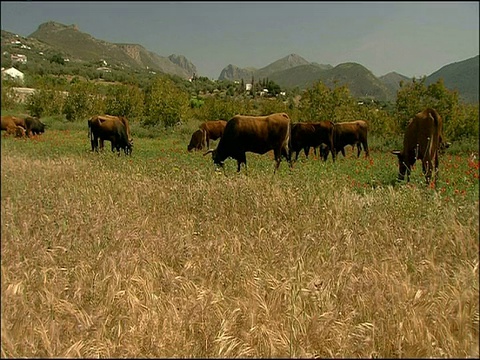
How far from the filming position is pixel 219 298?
8.73 feet

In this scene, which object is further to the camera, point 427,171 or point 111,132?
point 111,132

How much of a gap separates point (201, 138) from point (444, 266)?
19280 millimetres

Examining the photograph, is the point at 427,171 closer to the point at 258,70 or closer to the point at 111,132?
the point at 111,132

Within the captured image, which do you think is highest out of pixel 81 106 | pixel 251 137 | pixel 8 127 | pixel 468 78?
pixel 81 106

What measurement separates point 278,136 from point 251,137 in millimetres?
985

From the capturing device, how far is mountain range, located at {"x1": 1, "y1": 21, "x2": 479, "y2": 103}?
3.89 metres

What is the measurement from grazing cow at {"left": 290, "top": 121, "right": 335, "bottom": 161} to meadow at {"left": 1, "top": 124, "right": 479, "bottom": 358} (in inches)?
526

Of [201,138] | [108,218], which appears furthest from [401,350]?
[201,138]

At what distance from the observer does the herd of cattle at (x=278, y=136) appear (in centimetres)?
709

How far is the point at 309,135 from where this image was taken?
1777 centimetres

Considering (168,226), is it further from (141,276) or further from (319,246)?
(319,246)

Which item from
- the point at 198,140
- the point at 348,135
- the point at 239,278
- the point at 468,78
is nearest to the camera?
the point at 239,278

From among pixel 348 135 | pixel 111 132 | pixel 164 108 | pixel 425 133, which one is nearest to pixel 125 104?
pixel 164 108

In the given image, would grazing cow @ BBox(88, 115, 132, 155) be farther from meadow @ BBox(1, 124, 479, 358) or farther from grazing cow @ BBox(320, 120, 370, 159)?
meadow @ BBox(1, 124, 479, 358)
